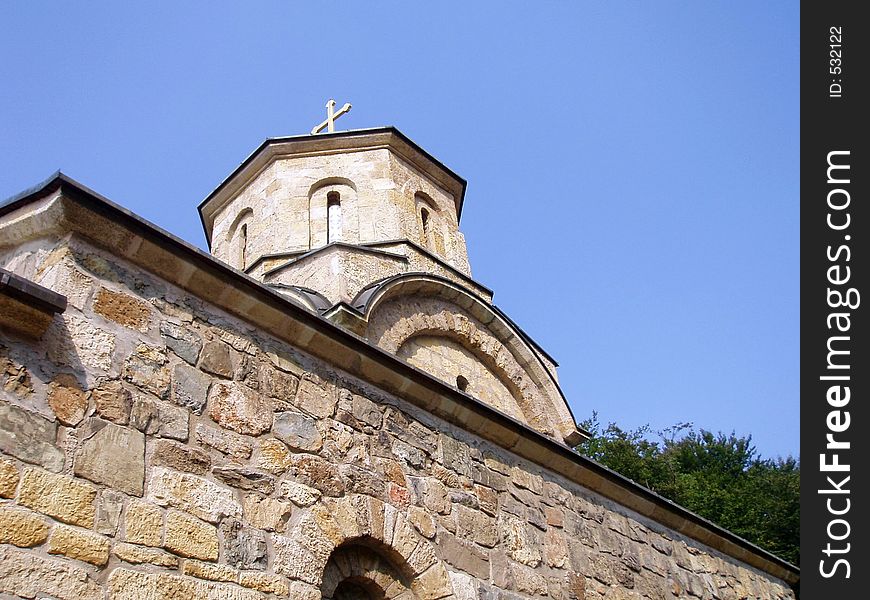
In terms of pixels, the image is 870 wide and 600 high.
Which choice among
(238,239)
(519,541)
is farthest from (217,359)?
(238,239)

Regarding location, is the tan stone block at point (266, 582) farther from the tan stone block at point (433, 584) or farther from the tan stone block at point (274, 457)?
the tan stone block at point (433, 584)

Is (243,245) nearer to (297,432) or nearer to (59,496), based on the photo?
(297,432)

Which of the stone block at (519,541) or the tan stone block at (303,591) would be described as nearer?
the tan stone block at (303,591)

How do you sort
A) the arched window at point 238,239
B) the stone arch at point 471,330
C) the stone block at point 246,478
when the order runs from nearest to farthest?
1. the stone block at point 246,478
2. the stone arch at point 471,330
3. the arched window at point 238,239

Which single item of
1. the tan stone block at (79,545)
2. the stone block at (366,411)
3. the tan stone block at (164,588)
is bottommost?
the tan stone block at (164,588)

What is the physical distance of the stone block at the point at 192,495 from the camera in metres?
3.78

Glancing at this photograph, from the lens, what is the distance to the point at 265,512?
4160 millimetres

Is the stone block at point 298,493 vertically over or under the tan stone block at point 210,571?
over

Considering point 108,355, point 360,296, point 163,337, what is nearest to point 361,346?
point 163,337

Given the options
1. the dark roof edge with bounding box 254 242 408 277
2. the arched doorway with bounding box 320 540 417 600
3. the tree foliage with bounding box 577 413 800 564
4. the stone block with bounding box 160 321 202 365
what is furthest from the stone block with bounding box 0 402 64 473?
the tree foliage with bounding box 577 413 800 564

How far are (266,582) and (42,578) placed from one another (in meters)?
1.04

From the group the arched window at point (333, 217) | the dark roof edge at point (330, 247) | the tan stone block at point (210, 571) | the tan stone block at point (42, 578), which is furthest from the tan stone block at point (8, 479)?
the arched window at point (333, 217)

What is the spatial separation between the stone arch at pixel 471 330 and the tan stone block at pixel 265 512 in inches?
216

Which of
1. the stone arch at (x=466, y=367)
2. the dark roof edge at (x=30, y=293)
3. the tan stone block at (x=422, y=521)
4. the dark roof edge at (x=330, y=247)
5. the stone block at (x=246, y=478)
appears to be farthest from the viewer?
the dark roof edge at (x=330, y=247)
